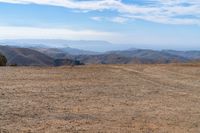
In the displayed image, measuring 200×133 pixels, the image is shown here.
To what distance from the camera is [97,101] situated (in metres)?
16.1

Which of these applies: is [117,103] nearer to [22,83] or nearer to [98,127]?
[98,127]

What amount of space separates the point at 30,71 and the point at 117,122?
11740 millimetres

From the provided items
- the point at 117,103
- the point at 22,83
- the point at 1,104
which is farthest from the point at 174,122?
the point at 22,83

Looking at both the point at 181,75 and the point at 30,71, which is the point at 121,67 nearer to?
the point at 181,75

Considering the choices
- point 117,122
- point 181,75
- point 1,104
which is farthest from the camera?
point 181,75

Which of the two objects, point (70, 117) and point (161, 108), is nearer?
point (70, 117)

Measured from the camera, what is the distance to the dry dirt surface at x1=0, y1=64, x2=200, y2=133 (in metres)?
12.3

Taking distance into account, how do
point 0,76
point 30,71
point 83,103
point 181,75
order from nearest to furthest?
1. point 83,103
2. point 0,76
3. point 30,71
4. point 181,75

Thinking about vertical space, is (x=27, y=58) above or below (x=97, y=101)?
below

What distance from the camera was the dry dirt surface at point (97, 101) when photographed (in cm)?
1232

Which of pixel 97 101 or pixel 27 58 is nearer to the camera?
pixel 97 101

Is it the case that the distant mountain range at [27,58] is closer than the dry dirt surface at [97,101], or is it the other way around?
the dry dirt surface at [97,101]

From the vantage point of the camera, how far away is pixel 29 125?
1201 cm

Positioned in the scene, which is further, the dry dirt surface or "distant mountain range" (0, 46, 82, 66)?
"distant mountain range" (0, 46, 82, 66)
